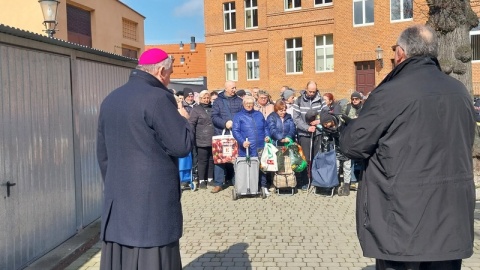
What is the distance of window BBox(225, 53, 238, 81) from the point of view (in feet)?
121

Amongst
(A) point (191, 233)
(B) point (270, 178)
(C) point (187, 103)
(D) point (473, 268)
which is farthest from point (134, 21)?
(D) point (473, 268)

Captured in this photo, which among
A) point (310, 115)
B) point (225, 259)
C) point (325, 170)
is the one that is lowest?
point (225, 259)

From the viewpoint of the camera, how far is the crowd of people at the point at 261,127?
8977mm

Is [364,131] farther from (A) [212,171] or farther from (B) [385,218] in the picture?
(A) [212,171]

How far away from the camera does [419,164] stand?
9.52 feet

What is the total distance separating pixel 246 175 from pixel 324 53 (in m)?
24.5

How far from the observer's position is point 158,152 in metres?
3.29

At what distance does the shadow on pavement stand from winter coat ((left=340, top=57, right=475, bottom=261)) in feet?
8.51

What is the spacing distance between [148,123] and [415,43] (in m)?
1.75

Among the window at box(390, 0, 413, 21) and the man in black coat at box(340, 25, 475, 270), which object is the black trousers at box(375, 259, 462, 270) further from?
the window at box(390, 0, 413, 21)

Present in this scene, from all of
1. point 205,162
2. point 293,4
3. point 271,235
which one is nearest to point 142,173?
point 271,235

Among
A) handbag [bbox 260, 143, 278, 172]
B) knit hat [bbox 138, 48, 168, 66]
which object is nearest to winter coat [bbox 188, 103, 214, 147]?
handbag [bbox 260, 143, 278, 172]

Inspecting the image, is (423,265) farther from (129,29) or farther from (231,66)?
(231,66)

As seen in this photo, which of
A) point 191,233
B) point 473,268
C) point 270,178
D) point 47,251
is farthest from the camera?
point 270,178
